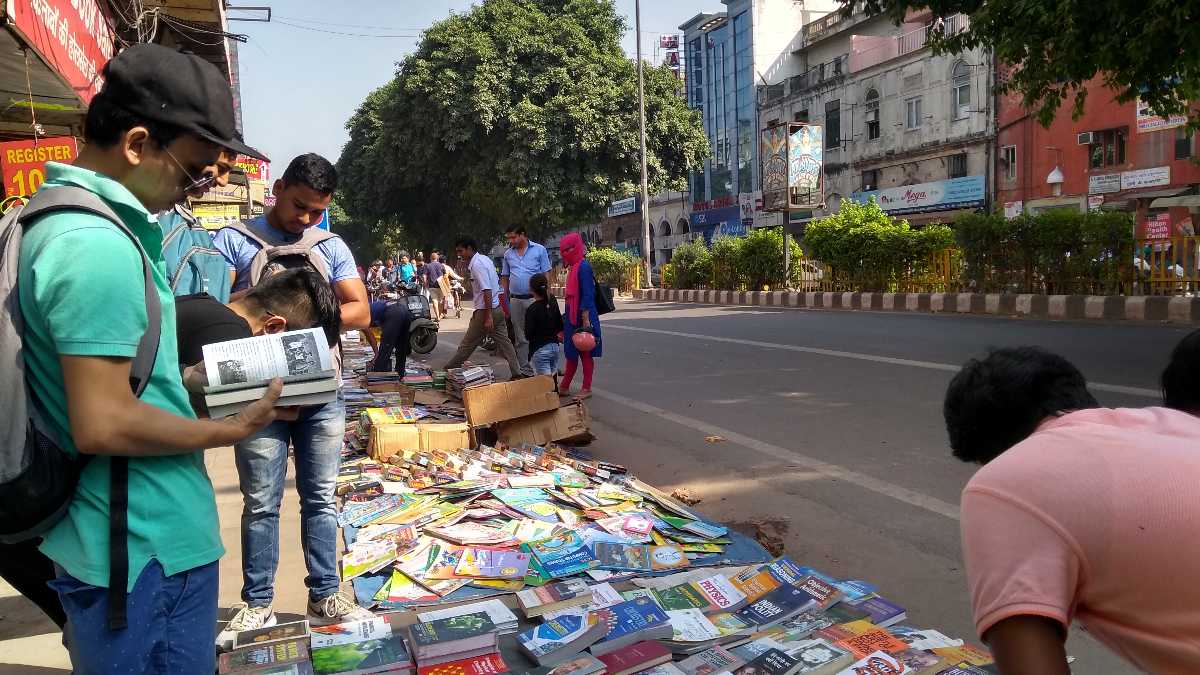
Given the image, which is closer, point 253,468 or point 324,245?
point 253,468

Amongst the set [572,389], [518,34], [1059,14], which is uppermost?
[518,34]

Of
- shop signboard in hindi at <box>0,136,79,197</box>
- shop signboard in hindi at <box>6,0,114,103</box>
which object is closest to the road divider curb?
shop signboard in hindi at <box>6,0,114,103</box>

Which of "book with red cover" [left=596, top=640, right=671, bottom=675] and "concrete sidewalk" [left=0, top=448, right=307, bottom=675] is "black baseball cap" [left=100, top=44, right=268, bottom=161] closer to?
"book with red cover" [left=596, top=640, right=671, bottom=675]

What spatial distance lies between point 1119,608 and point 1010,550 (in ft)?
0.62

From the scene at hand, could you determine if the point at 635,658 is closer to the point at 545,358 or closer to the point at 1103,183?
the point at 545,358

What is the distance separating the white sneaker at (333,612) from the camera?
3182mm

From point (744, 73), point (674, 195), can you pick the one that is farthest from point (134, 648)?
point (674, 195)

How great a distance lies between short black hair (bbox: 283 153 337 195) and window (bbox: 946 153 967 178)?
101 ft

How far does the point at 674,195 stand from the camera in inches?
1965

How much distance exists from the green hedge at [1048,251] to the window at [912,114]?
1811 cm

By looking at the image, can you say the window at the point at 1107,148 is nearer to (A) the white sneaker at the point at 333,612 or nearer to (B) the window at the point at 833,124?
(B) the window at the point at 833,124

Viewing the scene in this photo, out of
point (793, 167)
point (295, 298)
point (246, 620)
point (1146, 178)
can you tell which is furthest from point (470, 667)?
point (1146, 178)

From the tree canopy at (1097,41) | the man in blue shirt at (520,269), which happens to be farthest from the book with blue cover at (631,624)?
the tree canopy at (1097,41)

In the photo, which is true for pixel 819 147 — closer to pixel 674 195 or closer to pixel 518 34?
pixel 518 34
